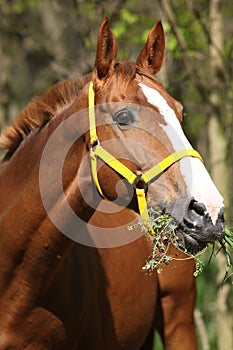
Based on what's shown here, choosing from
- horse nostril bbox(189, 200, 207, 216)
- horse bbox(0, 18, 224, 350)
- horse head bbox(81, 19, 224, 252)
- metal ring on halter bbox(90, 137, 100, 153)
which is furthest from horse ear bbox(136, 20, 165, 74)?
horse nostril bbox(189, 200, 207, 216)

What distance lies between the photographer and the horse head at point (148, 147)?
11.6 ft

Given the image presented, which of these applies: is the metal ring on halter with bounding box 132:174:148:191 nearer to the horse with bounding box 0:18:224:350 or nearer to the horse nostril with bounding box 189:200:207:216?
the horse with bounding box 0:18:224:350

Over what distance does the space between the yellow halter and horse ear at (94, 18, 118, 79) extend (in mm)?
113

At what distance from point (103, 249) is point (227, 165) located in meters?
1.96

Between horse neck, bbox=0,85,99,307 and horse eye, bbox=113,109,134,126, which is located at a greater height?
horse eye, bbox=113,109,134,126

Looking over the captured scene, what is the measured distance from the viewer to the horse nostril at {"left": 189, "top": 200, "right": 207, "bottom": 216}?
11.4ft

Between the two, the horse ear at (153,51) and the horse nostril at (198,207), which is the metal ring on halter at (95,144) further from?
the horse nostril at (198,207)

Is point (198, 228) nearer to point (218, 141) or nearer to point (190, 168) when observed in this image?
point (190, 168)

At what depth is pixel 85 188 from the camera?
3.96 metres

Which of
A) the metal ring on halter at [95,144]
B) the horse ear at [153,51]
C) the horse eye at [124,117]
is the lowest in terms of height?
the metal ring on halter at [95,144]

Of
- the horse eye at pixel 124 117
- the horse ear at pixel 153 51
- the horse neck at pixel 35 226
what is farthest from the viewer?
the horse ear at pixel 153 51

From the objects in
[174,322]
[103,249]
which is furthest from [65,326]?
[174,322]

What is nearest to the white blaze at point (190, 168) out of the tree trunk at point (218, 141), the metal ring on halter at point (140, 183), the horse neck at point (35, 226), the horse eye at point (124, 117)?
the horse eye at point (124, 117)

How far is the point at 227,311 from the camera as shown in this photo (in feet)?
20.8
